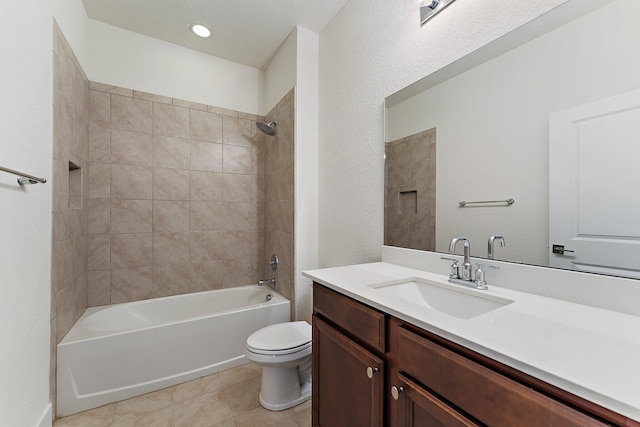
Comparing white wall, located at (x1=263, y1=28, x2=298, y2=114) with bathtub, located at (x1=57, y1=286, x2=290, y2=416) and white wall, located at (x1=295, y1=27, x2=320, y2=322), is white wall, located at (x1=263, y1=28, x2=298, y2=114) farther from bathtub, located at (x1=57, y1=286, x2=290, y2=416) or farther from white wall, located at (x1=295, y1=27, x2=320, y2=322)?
bathtub, located at (x1=57, y1=286, x2=290, y2=416)

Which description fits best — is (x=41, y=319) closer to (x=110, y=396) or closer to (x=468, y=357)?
(x=110, y=396)

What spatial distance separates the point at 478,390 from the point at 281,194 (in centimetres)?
210

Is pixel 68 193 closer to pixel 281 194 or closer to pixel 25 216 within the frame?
pixel 25 216

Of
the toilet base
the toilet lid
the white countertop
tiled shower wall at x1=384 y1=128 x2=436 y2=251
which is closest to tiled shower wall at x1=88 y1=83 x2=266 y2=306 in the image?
the toilet lid

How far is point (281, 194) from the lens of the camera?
8.16 ft

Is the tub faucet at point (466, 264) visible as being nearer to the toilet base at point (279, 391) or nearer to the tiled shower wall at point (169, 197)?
the toilet base at point (279, 391)

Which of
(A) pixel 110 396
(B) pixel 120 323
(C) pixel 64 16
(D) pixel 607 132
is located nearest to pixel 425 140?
(D) pixel 607 132

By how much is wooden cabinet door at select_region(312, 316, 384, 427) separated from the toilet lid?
39cm

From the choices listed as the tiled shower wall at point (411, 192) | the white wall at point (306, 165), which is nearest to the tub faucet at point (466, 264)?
the tiled shower wall at point (411, 192)

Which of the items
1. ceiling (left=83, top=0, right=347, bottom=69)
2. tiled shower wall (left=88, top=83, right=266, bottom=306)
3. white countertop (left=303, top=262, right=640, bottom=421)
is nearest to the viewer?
white countertop (left=303, top=262, right=640, bottom=421)

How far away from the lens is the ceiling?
77.6 inches

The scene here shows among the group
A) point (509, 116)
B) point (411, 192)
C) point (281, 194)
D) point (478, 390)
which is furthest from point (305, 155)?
point (478, 390)

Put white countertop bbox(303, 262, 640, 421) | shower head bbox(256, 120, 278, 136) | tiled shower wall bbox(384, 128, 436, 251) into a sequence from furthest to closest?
shower head bbox(256, 120, 278, 136), tiled shower wall bbox(384, 128, 436, 251), white countertop bbox(303, 262, 640, 421)

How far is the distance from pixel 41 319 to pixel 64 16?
5.96ft
